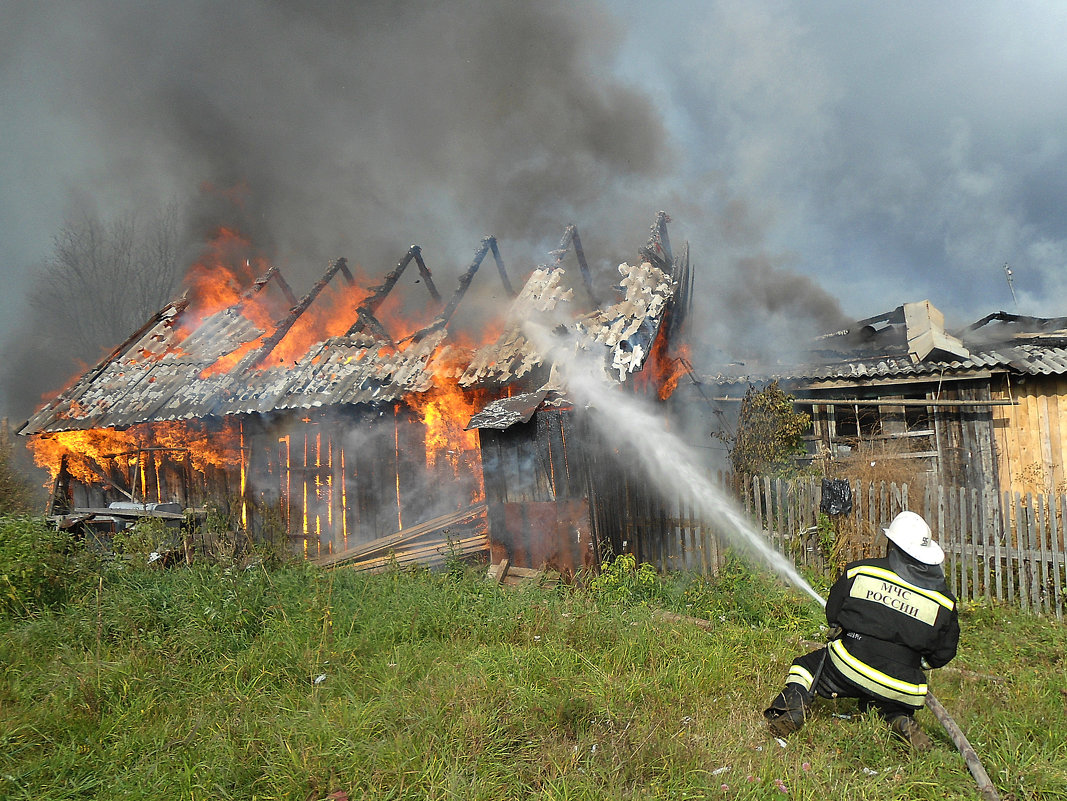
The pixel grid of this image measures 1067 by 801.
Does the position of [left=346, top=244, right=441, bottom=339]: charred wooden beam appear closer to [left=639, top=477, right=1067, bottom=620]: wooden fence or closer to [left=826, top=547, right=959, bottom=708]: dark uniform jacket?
[left=639, top=477, right=1067, bottom=620]: wooden fence

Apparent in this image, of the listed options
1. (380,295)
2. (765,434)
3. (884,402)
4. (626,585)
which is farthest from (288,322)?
(884,402)

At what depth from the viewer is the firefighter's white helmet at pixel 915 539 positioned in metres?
3.56

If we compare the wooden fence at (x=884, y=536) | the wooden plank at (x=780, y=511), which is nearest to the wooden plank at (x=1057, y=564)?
the wooden fence at (x=884, y=536)

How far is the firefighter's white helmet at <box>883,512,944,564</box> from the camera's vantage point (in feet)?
11.7

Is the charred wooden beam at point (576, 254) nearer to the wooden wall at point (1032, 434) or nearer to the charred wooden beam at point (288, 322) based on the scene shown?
the charred wooden beam at point (288, 322)

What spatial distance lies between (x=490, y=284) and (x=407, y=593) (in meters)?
9.04

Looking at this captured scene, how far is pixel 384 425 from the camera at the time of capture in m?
9.76

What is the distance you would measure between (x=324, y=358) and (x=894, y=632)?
9875 mm

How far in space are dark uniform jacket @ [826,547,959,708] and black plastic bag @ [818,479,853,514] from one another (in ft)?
12.0

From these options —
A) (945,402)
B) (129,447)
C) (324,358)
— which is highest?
(324,358)

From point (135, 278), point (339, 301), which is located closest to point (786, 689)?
point (339, 301)

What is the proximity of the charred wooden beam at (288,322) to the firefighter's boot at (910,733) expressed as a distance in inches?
435

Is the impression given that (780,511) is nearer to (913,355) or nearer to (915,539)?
(915,539)

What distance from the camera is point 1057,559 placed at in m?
6.23
